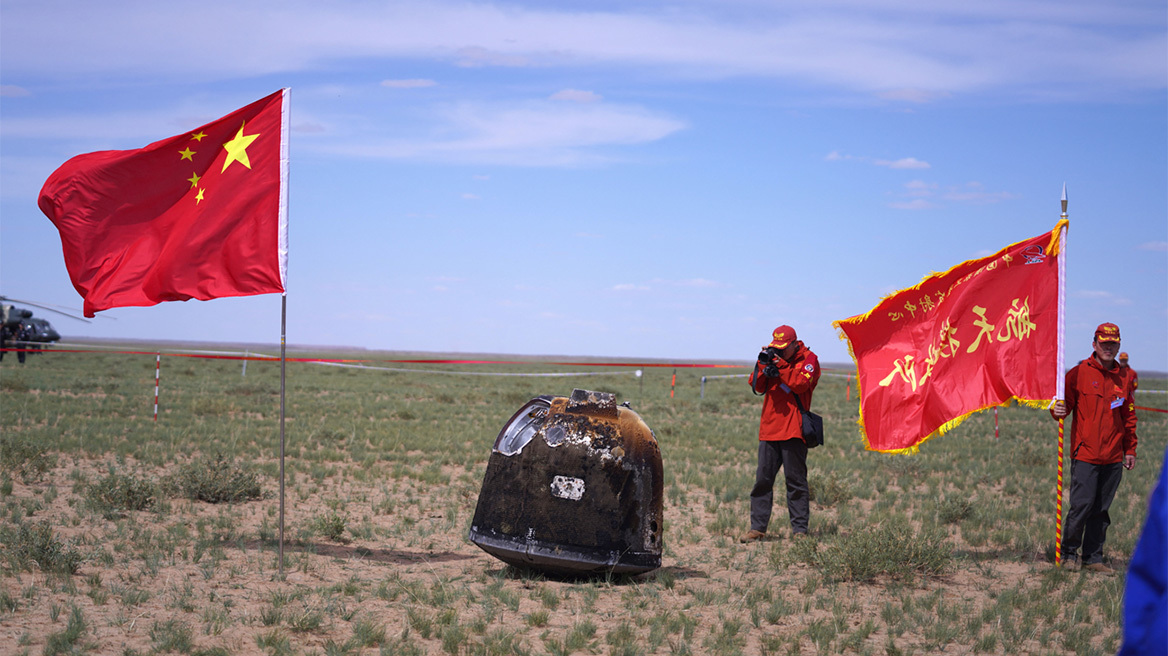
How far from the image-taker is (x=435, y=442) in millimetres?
16906

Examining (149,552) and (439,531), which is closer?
(149,552)

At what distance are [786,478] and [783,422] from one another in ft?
1.92

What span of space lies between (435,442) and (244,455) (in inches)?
134

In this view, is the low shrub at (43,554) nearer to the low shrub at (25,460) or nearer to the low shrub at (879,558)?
the low shrub at (25,460)

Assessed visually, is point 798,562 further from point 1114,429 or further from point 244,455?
point 244,455

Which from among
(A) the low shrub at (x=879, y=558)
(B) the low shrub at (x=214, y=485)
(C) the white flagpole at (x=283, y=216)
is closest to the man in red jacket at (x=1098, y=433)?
(A) the low shrub at (x=879, y=558)

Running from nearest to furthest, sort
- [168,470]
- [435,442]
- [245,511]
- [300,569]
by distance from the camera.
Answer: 1. [300,569]
2. [245,511]
3. [168,470]
4. [435,442]

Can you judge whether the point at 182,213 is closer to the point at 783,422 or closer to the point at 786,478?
the point at 783,422

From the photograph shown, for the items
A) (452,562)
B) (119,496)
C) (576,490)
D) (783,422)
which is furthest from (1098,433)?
(119,496)

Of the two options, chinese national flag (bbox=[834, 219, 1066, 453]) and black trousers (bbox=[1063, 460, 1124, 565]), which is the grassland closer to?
black trousers (bbox=[1063, 460, 1124, 565])

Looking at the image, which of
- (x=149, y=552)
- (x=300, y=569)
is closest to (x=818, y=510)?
(x=300, y=569)

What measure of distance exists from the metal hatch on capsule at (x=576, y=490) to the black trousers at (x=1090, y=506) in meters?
3.99

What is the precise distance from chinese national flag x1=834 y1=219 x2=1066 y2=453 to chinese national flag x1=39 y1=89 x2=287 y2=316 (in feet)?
16.5

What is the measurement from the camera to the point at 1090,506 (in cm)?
838
